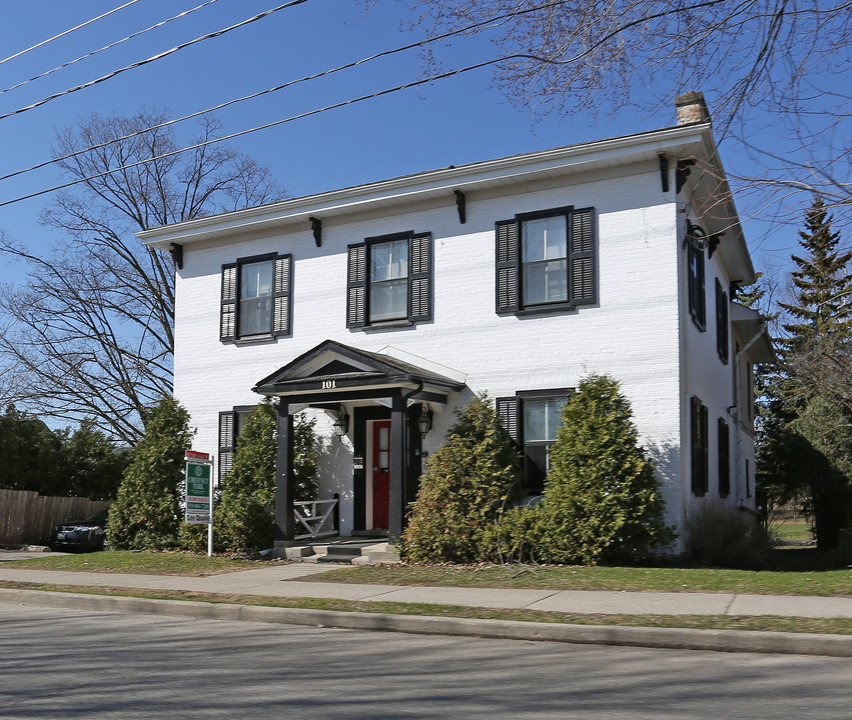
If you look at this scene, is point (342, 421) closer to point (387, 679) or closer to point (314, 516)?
point (314, 516)

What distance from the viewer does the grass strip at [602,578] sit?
10203mm

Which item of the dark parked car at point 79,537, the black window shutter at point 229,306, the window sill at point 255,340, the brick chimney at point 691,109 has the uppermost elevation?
the brick chimney at point 691,109

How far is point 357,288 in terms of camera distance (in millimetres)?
17000

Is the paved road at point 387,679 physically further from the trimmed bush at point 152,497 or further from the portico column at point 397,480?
the trimmed bush at point 152,497

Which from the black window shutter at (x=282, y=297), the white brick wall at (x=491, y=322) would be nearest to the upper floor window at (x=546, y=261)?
the white brick wall at (x=491, y=322)

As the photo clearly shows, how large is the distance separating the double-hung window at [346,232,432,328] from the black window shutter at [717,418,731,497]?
23.1 ft

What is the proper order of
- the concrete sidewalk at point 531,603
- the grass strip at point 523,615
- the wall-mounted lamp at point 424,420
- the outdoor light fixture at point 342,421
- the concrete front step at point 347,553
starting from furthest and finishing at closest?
the outdoor light fixture at point 342,421 → the wall-mounted lamp at point 424,420 → the concrete front step at point 347,553 → the grass strip at point 523,615 → the concrete sidewalk at point 531,603

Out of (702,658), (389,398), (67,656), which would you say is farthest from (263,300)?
(702,658)

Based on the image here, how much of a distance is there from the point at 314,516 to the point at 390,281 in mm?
4727

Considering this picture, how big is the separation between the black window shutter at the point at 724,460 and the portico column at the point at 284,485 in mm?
8842

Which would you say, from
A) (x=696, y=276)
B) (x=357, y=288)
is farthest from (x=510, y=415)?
(x=696, y=276)

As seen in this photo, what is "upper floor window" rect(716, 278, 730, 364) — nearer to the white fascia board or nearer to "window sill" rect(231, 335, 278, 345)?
the white fascia board

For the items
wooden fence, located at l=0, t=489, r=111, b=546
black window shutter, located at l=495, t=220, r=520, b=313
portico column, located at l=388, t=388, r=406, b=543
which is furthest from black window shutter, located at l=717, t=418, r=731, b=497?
wooden fence, located at l=0, t=489, r=111, b=546

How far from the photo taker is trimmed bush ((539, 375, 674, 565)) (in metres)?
12.8
